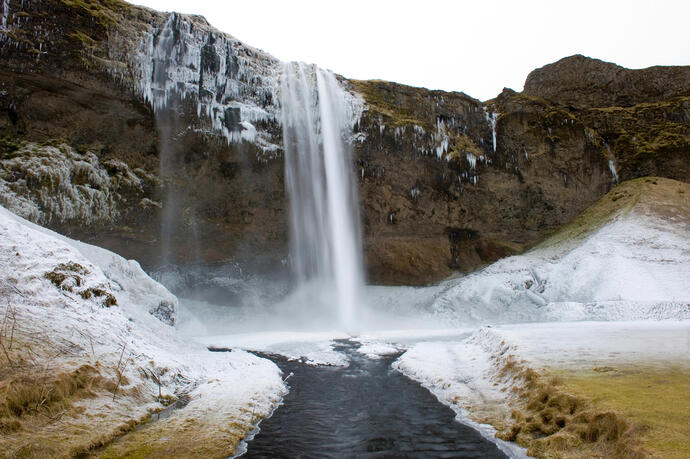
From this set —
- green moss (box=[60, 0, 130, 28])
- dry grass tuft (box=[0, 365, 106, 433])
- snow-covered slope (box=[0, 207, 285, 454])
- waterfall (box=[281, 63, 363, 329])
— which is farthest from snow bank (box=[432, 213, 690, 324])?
green moss (box=[60, 0, 130, 28])

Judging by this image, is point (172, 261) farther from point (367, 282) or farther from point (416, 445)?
point (416, 445)

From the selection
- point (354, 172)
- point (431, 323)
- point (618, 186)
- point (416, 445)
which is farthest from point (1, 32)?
point (618, 186)

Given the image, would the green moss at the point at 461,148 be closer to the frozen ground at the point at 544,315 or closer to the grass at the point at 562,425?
the frozen ground at the point at 544,315

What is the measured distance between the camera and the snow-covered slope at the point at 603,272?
23000 mm

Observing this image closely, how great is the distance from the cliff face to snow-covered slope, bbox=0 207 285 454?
50.7ft

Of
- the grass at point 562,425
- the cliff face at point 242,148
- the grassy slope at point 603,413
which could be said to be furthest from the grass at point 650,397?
the cliff face at point 242,148

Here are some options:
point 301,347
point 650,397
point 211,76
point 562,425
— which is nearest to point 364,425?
point 562,425

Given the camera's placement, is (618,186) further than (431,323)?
Yes

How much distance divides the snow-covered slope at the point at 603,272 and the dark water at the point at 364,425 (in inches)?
665

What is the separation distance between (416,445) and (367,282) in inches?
1187

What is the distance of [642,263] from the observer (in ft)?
84.4

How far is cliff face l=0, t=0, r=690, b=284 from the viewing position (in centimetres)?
2306

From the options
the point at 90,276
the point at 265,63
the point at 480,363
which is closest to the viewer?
the point at 90,276

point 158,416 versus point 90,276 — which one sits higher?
point 90,276
